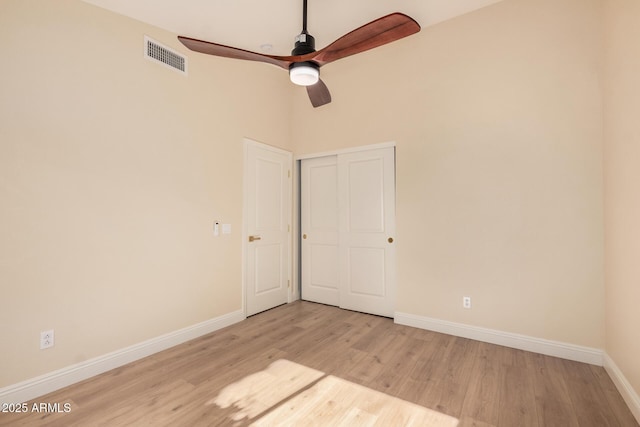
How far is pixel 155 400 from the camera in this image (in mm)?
2062

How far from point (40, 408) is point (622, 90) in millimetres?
4657

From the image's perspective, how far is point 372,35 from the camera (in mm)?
1772

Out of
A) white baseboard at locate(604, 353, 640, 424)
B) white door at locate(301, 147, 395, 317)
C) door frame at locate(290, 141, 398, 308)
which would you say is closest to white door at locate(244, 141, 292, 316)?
door frame at locate(290, 141, 398, 308)

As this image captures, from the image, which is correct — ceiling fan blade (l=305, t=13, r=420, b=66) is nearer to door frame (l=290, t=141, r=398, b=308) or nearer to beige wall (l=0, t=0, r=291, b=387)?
beige wall (l=0, t=0, r=291, b=387)

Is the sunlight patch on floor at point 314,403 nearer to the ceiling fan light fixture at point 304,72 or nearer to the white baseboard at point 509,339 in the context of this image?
the white baseboard at point 509,339

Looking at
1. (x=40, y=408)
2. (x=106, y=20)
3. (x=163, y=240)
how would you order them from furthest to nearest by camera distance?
(x=163, y=240) → (x=106, y=20) → (x=40, y=408)

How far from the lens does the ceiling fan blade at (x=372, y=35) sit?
163 cm

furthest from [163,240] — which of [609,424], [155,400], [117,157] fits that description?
[609,424]

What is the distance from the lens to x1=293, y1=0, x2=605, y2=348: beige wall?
2.58 m

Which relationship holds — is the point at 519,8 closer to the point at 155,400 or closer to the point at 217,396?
the point at 217,396

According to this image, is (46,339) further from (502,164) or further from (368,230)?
(502,164)

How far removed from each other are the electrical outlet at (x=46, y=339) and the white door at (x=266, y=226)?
74.1 inches

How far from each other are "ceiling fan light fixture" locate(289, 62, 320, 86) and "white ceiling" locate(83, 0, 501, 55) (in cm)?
108

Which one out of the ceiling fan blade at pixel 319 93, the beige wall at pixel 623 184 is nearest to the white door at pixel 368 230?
the ceiling fan blade at pixel 319 93
